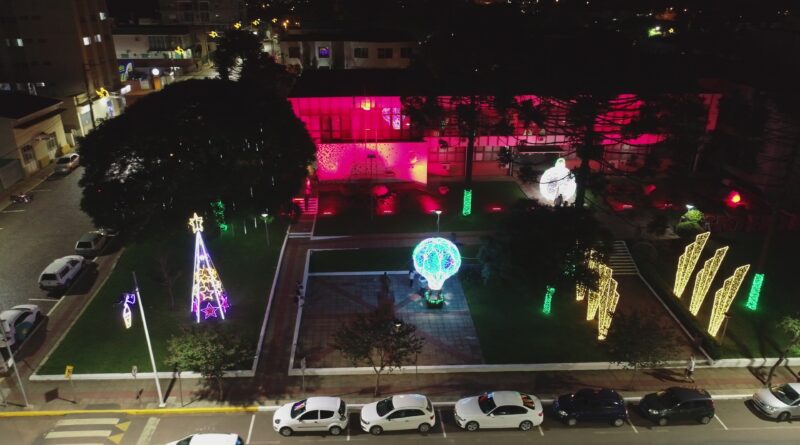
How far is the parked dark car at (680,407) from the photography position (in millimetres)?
24297

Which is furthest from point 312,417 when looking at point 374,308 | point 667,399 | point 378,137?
point 378,137

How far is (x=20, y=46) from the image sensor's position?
60094 millimetres

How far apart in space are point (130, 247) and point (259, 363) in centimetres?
1692

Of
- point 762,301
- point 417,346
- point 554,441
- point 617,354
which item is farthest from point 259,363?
point 762,301

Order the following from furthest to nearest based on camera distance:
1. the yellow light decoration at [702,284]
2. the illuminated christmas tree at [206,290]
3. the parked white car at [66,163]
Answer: the parked white car at [66,163], the yellow light decoration at [702,284], the illuminated christmas tree at [206,290]

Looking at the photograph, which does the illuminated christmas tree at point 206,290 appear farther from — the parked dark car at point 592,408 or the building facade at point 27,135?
the building facade at point 27,135

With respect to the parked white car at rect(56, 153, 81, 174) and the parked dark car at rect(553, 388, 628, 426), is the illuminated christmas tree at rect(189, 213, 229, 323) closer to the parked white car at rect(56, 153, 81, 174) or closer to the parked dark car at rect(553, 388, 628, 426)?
the parked dark car at rect(553, 388, 628, 426)

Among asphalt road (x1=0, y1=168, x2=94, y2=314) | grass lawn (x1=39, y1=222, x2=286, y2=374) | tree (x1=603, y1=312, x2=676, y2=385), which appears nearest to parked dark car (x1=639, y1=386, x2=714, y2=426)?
tree (x1=603, y1=312, x2=676, y2=385)

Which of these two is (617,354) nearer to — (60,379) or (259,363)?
(259,363)

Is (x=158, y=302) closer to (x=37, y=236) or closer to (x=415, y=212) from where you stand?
(x=37, y=236)

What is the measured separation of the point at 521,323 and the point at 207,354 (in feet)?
54.9

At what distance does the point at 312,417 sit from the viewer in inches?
930

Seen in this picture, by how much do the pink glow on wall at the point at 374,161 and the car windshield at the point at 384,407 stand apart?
87.6 feet

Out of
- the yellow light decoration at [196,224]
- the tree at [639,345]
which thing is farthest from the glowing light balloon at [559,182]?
the yellow light decoration at [196,224]
